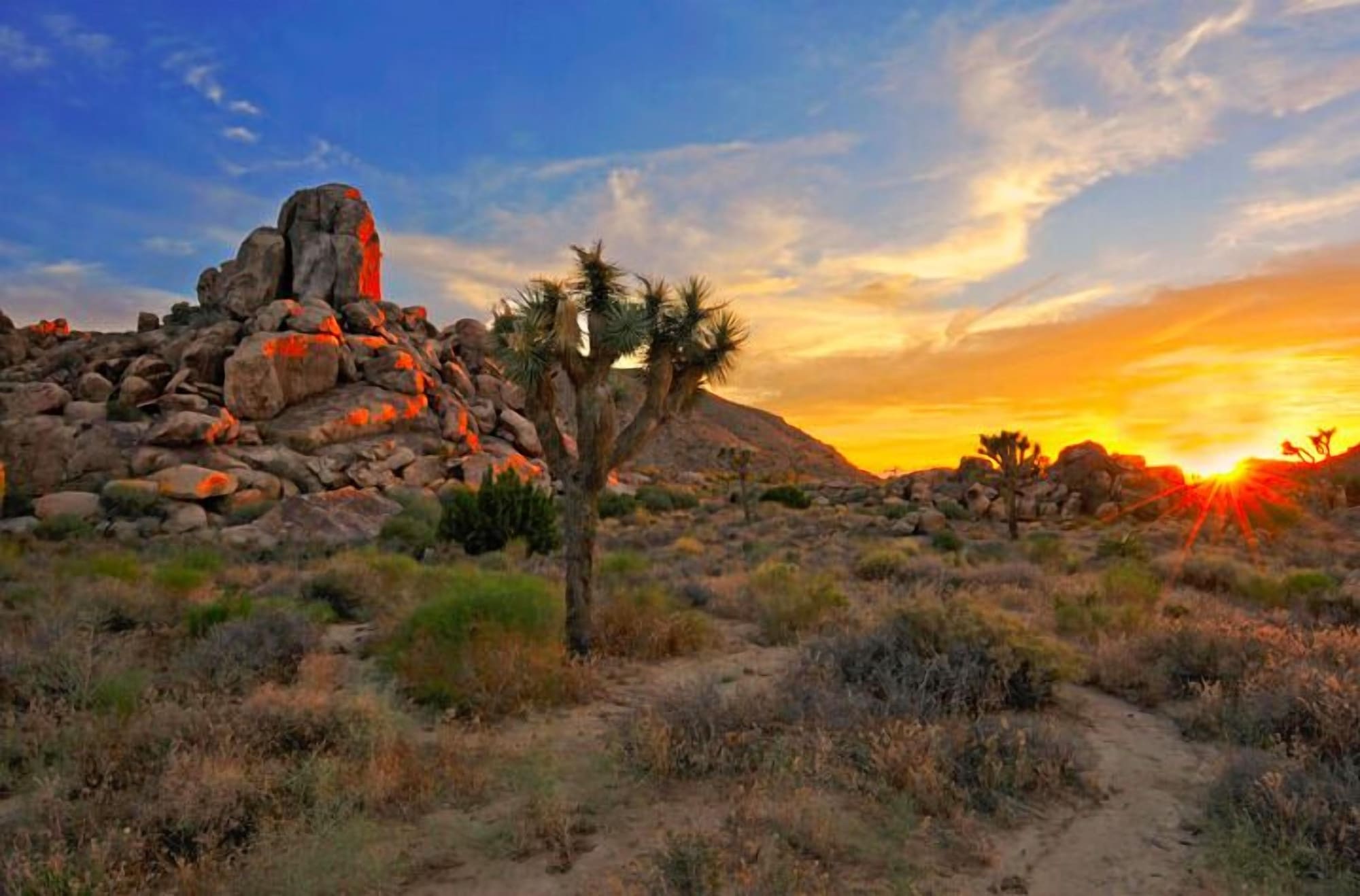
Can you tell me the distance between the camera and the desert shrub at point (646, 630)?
1066 cm

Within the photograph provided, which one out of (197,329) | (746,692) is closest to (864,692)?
(746,692)

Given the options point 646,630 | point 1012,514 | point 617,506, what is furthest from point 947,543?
point 646,630

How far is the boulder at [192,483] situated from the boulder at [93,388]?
9651 mm

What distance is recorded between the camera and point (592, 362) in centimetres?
1080

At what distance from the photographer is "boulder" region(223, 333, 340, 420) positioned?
129 ft

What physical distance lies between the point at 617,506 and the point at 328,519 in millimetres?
12513

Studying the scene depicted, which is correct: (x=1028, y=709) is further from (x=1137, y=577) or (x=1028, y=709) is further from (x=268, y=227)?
(x=268, y=227)

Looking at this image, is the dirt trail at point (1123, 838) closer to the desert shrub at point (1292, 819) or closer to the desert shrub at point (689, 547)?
the desert shrub at point (1292, 819)

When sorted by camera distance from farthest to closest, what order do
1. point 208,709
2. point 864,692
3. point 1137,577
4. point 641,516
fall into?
point 641,516 → point 1137,577 → point 864,692 → point 208,709

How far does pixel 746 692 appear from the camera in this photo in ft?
25.0

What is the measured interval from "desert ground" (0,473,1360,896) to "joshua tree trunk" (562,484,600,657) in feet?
1.00

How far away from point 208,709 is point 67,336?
192 ft

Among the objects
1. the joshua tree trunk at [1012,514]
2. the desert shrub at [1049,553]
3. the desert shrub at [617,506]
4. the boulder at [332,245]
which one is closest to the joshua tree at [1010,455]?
the joshua tree trunk at [1012,514]

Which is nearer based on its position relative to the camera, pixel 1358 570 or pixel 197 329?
pixel 1358 570
